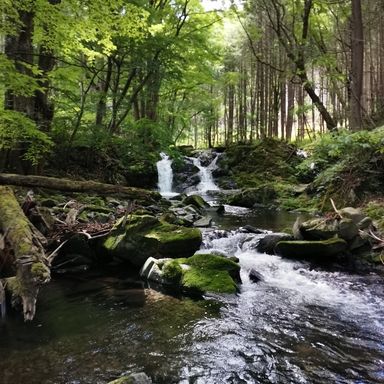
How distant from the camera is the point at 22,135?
8805 mm

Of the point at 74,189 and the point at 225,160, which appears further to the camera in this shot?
the point at 225,160

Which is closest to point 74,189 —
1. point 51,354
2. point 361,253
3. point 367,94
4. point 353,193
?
point 51,354

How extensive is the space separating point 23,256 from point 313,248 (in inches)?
223

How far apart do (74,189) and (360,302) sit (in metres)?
4.98

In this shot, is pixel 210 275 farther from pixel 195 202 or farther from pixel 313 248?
pixel 195 202

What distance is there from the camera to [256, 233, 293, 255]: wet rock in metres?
8.64

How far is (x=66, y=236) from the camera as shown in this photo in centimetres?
709

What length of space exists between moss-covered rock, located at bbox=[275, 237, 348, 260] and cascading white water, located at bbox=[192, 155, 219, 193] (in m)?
13.3

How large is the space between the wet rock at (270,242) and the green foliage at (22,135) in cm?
534

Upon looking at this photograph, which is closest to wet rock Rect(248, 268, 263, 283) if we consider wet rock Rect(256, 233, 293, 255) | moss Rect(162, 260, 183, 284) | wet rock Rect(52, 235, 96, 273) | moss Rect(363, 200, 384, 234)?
moss Rect(162, 260, 183, 284)

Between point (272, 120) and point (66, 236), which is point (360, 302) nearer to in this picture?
point (66, 236)

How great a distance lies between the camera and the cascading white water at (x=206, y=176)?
22250 mm

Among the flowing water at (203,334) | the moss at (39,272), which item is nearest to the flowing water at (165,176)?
the flowing water at (203,334)

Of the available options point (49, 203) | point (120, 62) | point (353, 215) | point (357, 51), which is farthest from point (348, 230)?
point (120, 62)
